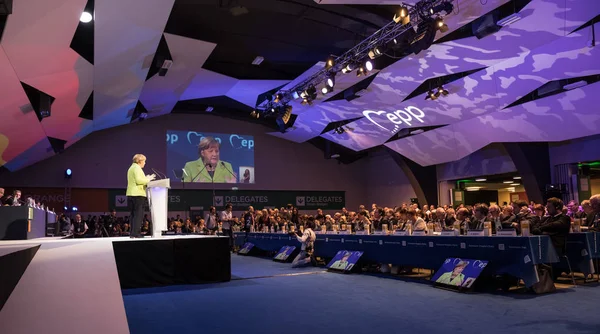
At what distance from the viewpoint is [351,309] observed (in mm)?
4613

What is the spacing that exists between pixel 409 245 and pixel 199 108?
1378 cm

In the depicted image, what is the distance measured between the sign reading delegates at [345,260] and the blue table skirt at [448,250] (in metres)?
0.12

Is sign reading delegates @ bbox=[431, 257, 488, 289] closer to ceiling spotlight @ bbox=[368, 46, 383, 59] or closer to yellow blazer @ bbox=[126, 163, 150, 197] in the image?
yellow blazer @ bbox=[126, 163, 150, 197]

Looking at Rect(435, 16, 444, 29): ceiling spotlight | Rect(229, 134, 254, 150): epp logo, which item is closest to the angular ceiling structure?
Rect(435, 16, 444, 29): ceiling spotlight

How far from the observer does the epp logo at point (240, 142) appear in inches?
760

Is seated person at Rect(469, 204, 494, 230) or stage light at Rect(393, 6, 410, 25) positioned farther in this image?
stage light at Rect(393, 6, 410, 25)

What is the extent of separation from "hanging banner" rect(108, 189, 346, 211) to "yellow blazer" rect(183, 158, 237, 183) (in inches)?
24.0

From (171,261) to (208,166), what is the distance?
487 inches

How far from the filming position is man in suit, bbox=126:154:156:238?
609 centimetres

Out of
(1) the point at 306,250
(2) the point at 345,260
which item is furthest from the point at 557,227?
(1) the point at 306,250

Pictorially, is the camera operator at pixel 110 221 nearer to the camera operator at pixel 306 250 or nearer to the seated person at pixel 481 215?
the camera operator at pixel 306 250

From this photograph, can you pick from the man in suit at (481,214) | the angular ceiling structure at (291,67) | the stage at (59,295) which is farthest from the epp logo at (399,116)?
the stage at (59,295)

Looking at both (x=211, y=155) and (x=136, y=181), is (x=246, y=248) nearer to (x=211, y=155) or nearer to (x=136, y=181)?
(x=211, y=155)

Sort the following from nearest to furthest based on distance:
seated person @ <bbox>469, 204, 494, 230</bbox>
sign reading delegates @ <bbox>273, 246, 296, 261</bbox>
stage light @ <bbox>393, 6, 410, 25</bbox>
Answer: seated person @ <bbox>469, 204, 494, 230</bbox> < stage light @ <bbox>393, 6, 410, 25</bbox> < sign reading delegates @ <bbox>273, 246, 296, 261</bbox>
